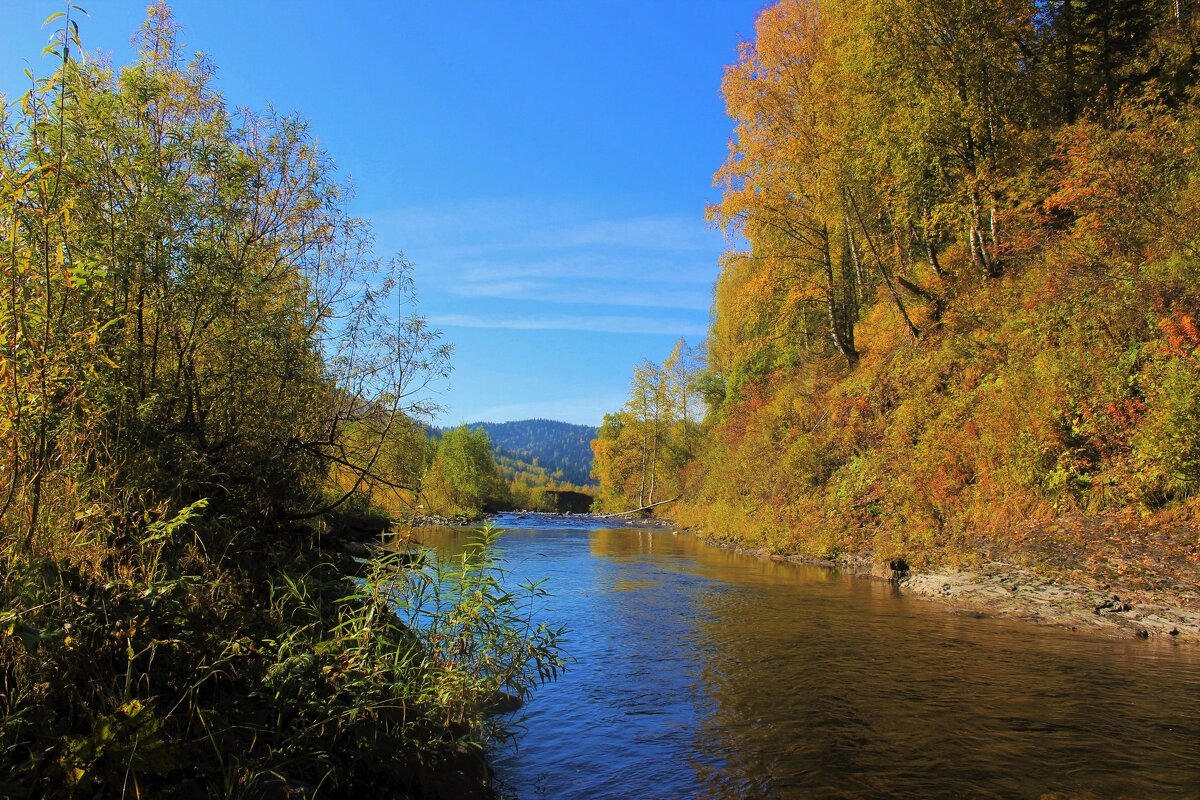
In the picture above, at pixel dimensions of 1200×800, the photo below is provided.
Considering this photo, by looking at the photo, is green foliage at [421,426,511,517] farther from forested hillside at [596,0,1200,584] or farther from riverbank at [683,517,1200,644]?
riverbank at [683,517,1200,644]

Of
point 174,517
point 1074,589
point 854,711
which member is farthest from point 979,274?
point 174,517

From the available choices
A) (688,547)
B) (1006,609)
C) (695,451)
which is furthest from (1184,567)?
(695,451)

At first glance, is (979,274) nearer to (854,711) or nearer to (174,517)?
(854,711)

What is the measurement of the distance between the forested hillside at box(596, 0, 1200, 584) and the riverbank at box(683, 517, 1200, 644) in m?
0.10

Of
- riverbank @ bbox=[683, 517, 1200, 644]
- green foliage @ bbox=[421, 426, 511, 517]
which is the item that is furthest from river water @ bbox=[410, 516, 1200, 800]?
green foliage @ bbox=[421, 426, 511, 517]

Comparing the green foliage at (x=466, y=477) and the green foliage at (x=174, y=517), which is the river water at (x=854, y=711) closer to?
the green foliage at (x=174, y=517)

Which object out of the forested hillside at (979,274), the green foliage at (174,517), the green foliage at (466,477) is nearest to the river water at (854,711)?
the green foliage at (174,517)

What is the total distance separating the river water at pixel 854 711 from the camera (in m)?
5.70

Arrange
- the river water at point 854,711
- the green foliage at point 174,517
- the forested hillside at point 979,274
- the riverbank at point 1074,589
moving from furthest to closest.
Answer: the forested hillside at point 979,274, the riverbank at point 1074,589, the river water at point 854,711, the green foliage at point 174,517

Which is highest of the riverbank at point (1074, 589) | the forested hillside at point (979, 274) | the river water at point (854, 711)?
the forested hillside at point (979, 274)

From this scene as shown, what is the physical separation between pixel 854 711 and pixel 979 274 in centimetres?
1752

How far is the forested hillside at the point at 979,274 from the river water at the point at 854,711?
12.2ft

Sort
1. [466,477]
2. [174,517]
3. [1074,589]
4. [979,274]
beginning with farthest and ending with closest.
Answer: [466,477], [979,274], [1074,589], [174,517]

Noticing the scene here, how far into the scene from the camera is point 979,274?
20234 millimetres
